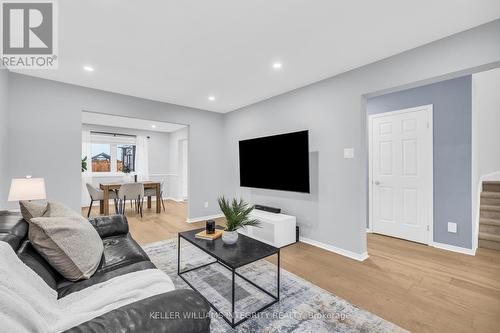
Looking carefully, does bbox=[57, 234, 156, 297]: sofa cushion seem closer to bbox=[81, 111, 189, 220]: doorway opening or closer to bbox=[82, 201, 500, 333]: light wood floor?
bbox=[82, 201, 500, 333]: light wood floor

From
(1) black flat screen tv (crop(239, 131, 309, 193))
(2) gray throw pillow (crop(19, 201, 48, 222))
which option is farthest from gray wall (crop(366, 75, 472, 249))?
(2) gray throw pillow (crop(19, 201, 48, 222))

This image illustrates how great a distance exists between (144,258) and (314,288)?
1.56m

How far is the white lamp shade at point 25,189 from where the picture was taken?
226 cm

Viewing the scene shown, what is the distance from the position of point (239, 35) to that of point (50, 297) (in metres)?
2.36

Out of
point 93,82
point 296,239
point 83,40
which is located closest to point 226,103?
point 93,82

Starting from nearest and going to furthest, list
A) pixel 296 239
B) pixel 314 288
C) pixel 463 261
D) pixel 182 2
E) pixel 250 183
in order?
pixel 182 2
pixel 314 288
pixel 463 261
pixel 296 239
pixel 250 183

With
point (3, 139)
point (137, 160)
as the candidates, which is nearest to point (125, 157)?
point (137, 160)

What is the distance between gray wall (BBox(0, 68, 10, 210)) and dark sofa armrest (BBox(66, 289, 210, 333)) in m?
3.06

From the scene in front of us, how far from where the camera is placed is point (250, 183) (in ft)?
13.8

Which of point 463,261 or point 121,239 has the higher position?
point 121,239

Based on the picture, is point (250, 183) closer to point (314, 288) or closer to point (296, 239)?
point (296, 239)

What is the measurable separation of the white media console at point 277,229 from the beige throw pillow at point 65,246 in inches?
82.2

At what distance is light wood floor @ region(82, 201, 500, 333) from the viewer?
1749mm

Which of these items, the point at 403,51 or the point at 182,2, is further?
the point at 403,51
